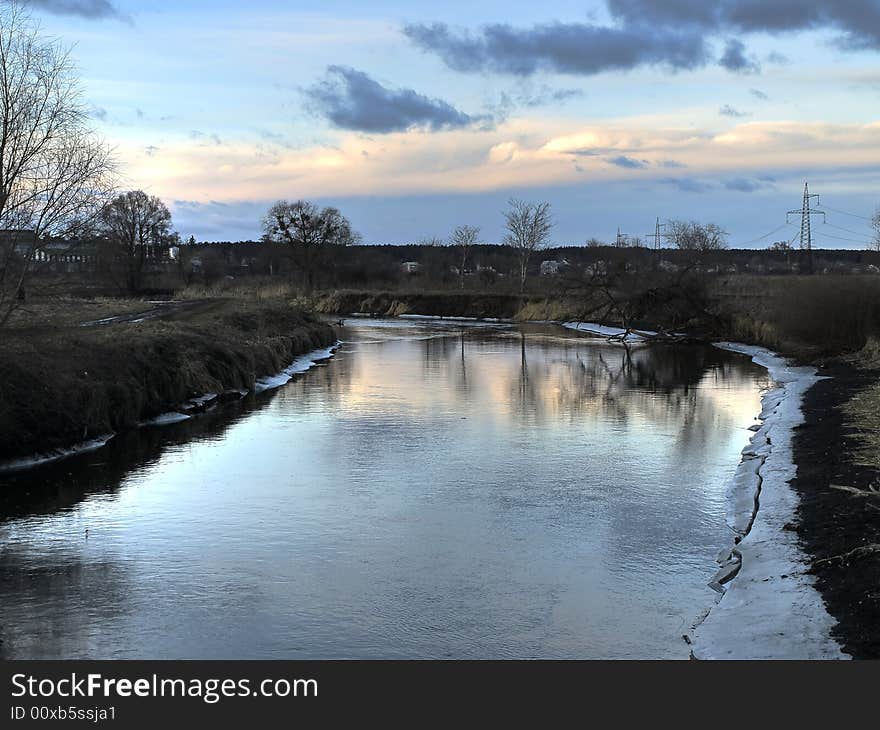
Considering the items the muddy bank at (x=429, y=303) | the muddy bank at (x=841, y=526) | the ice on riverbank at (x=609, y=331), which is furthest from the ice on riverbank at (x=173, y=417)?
the muddy bank at (x=429, y=303)

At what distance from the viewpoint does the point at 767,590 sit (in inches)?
310

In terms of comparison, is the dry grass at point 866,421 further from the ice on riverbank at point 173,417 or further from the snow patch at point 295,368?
the snow patch at point 295,368

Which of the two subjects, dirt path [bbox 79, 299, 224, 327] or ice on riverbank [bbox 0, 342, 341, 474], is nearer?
ice on riverbank [bbox 0, 342, 341, 474]

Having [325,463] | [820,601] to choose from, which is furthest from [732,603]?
[325,463]

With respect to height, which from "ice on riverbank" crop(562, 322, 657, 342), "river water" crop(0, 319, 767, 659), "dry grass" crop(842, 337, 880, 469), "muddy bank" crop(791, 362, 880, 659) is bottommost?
"river water" crop(0, 319, 767, 659)

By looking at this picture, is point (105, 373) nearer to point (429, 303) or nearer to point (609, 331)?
point (609, 331)

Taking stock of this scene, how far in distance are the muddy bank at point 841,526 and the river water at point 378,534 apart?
0.99 m

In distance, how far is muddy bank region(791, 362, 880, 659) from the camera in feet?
22.2

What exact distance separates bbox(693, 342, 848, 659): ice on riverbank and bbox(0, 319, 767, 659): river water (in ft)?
0.85

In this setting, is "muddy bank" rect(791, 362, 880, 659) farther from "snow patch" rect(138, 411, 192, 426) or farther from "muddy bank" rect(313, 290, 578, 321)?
"muddy bank" rect(313, 290, 578, 321)

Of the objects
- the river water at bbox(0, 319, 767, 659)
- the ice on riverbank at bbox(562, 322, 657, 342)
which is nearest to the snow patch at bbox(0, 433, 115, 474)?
the river water at bbox(0, 319, 767, 659)

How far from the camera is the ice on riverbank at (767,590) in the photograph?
21.8ft

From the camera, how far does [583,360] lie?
31391mm
